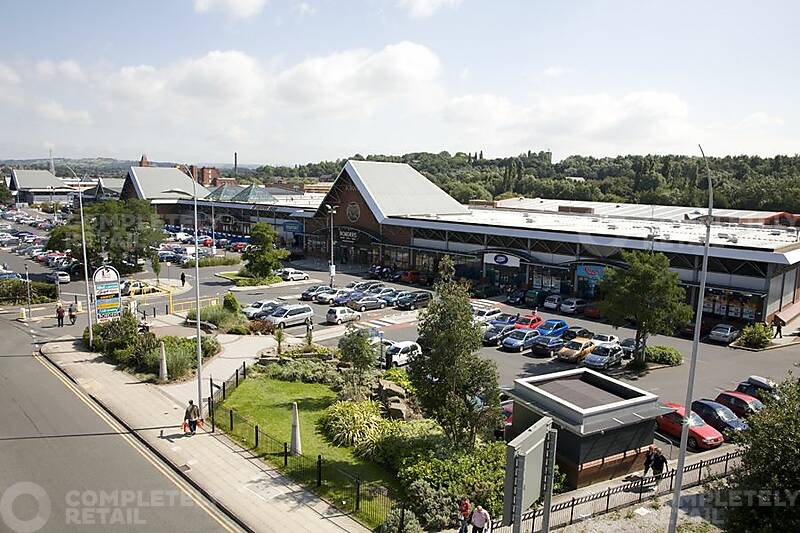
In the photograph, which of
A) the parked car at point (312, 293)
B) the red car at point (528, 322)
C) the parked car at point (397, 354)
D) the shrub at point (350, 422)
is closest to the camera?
the shrub at point (350, 422)

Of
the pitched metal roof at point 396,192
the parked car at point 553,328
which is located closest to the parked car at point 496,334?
the parked car at point 553,328

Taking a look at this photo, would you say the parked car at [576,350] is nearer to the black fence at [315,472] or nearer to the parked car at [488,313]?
the parked car at [488,313]

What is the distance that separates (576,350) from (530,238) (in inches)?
748

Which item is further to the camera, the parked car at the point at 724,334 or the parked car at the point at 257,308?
the parked car at the point at 257,308

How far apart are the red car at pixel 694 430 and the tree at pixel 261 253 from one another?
37.6 meters

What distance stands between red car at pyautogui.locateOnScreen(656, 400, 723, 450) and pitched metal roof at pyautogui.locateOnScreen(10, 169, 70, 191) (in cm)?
16745

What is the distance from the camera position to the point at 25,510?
49.4ft

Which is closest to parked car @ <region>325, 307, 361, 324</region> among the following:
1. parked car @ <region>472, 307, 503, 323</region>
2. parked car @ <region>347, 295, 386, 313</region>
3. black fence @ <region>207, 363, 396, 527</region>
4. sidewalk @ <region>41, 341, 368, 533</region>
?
parked car @ <region>347, 295, 386, 313</region>

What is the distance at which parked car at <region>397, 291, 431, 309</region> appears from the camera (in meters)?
43.8

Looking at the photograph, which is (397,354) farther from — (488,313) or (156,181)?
(156,181)

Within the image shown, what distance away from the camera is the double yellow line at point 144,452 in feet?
50.0

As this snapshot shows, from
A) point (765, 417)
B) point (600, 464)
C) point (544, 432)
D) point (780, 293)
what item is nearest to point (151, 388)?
point (600, 464)

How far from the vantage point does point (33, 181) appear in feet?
520

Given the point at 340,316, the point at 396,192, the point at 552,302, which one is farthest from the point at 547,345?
the point at 396,192
